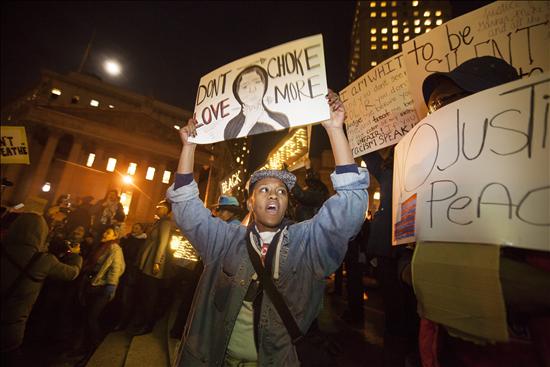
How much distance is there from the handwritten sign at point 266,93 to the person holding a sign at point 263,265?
0.18m

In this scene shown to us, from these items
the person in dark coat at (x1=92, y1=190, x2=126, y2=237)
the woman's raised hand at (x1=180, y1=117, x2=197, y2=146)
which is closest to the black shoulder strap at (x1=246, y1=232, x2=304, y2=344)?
the woman's raised hand at (x1=180, y1=117, x2=197, y2=146)

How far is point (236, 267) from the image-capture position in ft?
6.24

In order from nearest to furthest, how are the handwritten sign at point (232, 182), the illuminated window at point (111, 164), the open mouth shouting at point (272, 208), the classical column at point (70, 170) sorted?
the open mouth shouting at point (272, 208)
the handwritten sign at point (232, 182)
the classical column at point (70, 170)
the illuminated window at point (111, 164)

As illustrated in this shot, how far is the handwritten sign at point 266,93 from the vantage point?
6.26ft

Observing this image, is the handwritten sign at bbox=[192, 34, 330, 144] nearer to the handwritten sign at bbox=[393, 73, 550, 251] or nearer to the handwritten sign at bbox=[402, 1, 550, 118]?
the handwritten sign at bbox=[393, 73, 550, 251]

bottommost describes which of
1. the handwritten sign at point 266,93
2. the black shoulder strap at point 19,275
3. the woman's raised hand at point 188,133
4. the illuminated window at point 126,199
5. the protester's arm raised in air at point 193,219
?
the black shoulder strap at point 19,275

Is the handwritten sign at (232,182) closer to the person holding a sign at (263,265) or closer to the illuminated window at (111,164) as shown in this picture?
the person holding a sign at (263,265)

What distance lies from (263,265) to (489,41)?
2.41 metres

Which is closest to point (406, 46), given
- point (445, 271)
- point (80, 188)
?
point (445, 271)

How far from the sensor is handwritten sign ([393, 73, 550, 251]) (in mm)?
952

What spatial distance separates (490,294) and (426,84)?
4.98 feet

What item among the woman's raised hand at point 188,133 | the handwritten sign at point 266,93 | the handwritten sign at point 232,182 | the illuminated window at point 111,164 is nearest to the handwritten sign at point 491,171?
the handwritten sign at point 266,93

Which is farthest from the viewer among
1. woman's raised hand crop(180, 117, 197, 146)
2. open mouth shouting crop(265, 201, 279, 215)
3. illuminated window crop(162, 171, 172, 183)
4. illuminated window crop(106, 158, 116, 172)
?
illuminated window crop(162, 171, 172, 183)

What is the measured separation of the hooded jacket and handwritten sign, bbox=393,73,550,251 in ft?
16.1
